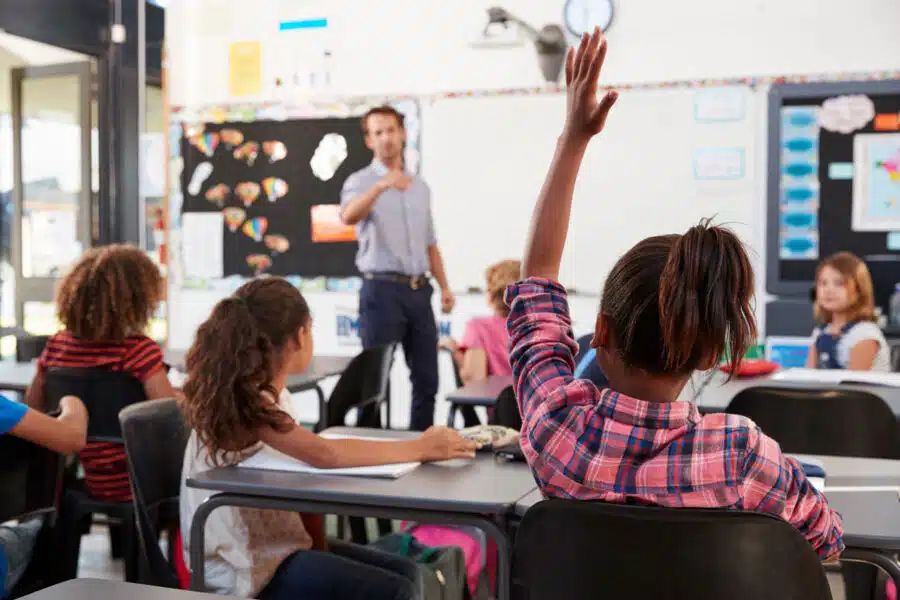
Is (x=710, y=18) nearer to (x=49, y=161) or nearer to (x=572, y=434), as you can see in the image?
(x=49, y=161)

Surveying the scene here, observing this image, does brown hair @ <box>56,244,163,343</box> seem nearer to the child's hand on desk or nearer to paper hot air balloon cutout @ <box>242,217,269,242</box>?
the child's hand on desk

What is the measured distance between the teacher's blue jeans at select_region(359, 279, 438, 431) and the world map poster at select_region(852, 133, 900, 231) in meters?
2.17

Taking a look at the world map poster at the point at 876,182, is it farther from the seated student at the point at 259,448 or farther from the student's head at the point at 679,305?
the student's head at the point at 679,305

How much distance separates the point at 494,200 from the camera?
557 centimetres

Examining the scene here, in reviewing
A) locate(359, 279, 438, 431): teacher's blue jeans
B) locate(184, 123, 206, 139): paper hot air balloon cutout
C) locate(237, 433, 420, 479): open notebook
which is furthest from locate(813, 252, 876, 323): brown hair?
locate(184, 123, 206, 139): paper hot air balloon cutout

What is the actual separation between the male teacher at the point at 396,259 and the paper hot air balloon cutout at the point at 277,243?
1000 millimetres

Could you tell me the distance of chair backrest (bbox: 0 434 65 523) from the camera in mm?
2039

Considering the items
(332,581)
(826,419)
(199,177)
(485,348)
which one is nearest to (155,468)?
(332,581)

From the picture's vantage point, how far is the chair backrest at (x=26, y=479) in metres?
2.04

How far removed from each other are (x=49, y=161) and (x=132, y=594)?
544cm

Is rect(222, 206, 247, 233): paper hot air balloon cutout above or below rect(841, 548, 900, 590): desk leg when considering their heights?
above

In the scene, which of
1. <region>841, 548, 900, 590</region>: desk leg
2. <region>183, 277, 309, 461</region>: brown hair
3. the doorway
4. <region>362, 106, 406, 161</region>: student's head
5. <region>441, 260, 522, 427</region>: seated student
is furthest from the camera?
the doorway

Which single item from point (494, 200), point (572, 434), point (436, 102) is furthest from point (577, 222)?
point (572, 434)

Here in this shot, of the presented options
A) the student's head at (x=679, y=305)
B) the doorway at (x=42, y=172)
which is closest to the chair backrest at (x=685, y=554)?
the student's head at (x=679, y=305)
